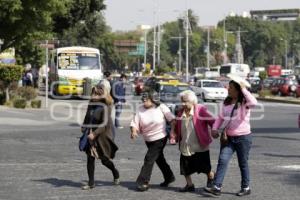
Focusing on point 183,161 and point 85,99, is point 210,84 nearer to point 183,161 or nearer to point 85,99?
point 85,99

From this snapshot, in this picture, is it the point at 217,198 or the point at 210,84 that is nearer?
the point at 217,198

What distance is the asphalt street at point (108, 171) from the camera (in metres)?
10.2

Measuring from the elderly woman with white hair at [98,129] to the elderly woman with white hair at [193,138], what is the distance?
3.69ft

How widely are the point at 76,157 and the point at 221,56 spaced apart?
128436mm

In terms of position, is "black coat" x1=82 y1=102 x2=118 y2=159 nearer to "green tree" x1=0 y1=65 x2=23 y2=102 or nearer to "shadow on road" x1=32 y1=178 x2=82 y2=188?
"shadow on road" x1=32 y1=178 x2=82 y2=188

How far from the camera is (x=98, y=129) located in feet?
34.7

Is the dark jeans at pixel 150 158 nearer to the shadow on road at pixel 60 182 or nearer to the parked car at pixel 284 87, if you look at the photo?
the shadow on road at pixel 60 182

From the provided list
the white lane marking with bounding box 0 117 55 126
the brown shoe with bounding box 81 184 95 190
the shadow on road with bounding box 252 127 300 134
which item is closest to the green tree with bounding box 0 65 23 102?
the white lane marking with bounding box 0 117 55 126

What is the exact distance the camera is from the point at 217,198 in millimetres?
9820

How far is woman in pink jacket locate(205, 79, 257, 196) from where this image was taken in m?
9.94

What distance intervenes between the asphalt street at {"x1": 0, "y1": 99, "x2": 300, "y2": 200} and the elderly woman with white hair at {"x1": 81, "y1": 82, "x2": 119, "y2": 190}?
0.43m

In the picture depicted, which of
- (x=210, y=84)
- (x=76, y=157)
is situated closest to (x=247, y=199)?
Result: (x=76, y=157)

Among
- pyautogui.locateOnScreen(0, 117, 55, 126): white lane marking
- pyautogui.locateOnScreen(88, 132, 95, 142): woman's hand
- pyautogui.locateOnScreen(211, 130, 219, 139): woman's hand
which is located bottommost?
Answer: pyautogui.locateOnScreen(0, 117, 55, 126): white lane marking

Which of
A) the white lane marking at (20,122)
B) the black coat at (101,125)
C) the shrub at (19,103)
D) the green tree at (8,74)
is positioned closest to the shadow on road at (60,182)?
the black coat at (101,125)
